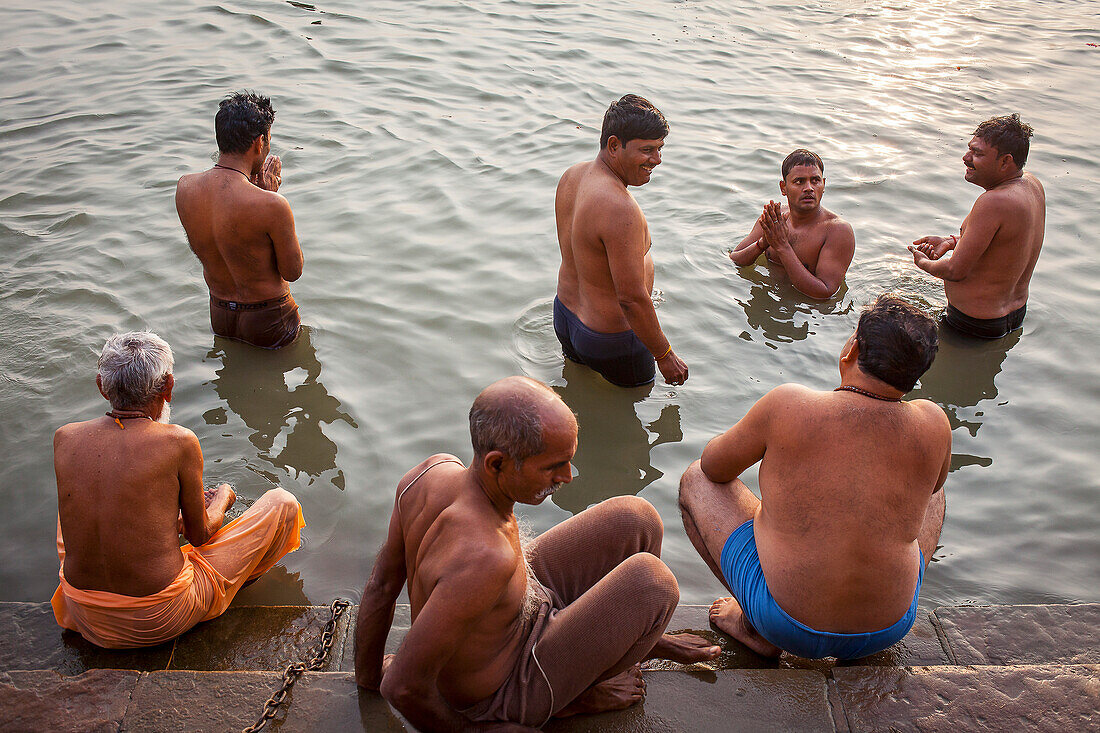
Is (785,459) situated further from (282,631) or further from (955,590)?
(282,631)

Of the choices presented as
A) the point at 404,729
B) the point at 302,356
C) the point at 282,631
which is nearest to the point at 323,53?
the point at 302,356

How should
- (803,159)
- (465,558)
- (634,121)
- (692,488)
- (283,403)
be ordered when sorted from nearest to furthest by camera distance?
(465,558) → (692,488) → (634,121) → (283,403) → (803,159)

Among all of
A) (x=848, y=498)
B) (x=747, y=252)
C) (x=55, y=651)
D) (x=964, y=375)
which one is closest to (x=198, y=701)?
(x=55, y=651)

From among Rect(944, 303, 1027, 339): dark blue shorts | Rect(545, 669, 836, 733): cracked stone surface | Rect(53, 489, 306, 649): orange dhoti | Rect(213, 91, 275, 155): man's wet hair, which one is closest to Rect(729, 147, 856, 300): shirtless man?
Rect(944, 303, 1027, 339): dark blue shorts

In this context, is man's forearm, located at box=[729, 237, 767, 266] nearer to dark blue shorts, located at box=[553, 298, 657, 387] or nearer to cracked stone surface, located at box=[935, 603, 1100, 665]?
dark blue shorts, located at box=[553, 298, 657, 387]

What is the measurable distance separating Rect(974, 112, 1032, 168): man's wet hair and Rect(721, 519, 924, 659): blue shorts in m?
3.42

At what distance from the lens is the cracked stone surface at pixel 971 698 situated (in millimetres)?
2906

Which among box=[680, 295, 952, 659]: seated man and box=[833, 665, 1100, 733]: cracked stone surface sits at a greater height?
box=[680, 295, 952, 659]: seated man

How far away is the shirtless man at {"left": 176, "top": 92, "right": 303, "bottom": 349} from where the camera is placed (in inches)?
198

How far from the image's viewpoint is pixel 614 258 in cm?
477

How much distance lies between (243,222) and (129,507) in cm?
236

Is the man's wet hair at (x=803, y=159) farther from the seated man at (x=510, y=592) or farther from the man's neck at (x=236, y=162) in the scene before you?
the seated man at (x=510, y=592)

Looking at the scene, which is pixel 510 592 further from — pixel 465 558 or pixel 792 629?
pixel 792 629

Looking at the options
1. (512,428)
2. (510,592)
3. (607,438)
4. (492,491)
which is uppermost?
(512,428)
